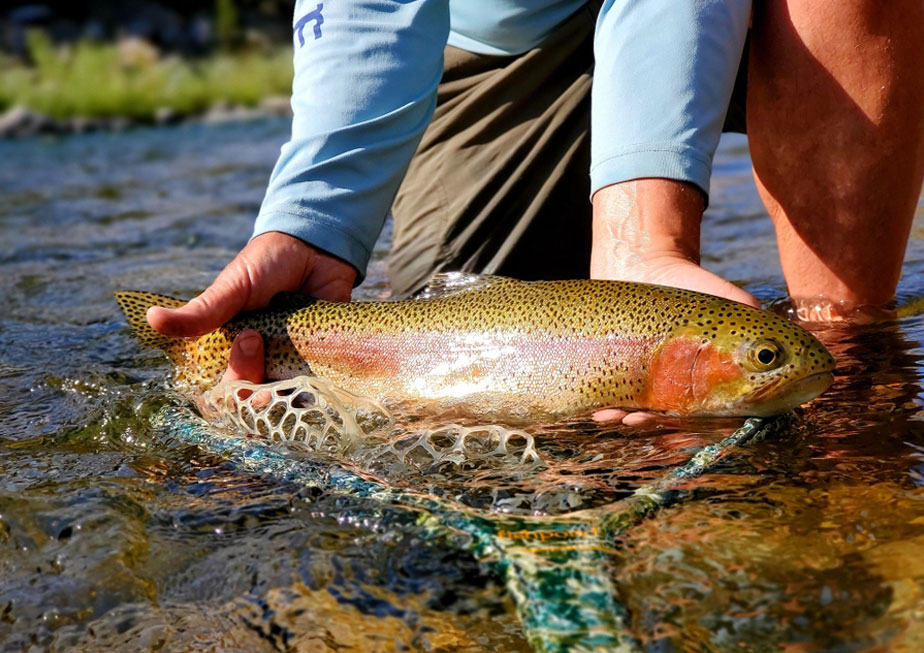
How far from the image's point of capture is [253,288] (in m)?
2.54

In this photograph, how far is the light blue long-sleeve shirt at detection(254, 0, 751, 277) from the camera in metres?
2.45

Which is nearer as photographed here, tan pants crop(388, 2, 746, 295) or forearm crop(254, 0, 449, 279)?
forearm crop(254, 0, 449, 279)

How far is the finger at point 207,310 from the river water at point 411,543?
208 millimetres

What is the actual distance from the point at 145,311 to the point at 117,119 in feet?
53.6

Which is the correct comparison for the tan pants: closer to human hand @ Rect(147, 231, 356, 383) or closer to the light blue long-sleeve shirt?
the light blue long-sleeve shirt

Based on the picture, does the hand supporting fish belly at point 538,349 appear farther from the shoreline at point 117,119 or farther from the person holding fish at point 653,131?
the shoreline at point 117,119

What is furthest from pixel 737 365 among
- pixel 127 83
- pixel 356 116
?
pixel 127 83

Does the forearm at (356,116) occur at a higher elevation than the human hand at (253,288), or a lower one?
higher

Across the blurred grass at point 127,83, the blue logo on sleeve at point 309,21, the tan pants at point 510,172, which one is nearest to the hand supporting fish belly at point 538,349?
the blue logo on sleeve at point 309,21

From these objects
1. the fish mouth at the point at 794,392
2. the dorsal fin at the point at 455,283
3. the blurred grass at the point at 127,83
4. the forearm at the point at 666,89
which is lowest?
the fish mouth at the point at 794,392

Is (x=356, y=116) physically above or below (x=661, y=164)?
above

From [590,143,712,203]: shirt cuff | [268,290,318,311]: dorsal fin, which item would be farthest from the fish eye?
[268,290,318,311]: dorsal fin

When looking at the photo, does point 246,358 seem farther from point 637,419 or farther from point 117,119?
point 117,119

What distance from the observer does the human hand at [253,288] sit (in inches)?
94.6
